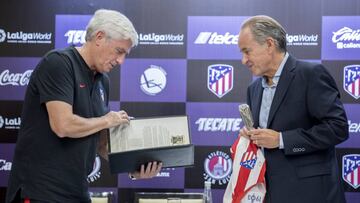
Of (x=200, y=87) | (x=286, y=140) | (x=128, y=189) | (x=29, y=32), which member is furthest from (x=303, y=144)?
(x=29, y=32)

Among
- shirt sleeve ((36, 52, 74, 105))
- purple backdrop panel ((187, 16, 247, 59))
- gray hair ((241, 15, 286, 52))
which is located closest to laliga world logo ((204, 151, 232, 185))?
purple backdrop panel ((187, 16, 247, 59))

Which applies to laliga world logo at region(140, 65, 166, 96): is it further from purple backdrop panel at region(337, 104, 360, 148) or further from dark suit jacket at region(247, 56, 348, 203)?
dark suit jacket at region(247, 56, 348, 203)

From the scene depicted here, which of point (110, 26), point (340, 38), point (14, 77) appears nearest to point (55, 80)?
point (110, 26)

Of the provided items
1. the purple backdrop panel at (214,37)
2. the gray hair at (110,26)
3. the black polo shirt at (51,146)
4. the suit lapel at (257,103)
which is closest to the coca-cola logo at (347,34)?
the purple backdrop panel at (214,37)

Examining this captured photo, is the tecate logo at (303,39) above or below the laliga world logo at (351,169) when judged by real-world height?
above

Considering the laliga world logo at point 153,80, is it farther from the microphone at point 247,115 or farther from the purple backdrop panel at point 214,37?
the microphone at point 247,115

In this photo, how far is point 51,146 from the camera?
7.03 feet

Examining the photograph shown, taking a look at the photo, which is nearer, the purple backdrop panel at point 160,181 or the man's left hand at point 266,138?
the man's left hand at point 266,138

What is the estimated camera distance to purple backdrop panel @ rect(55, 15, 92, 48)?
13.3ft

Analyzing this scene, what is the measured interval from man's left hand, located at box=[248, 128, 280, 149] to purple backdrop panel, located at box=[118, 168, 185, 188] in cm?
169

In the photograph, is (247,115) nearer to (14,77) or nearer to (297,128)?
(297,128)

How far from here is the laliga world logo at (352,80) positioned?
386 cm

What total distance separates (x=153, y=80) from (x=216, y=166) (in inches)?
32.7

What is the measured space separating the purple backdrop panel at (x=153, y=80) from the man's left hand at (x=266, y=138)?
1.64 meters
